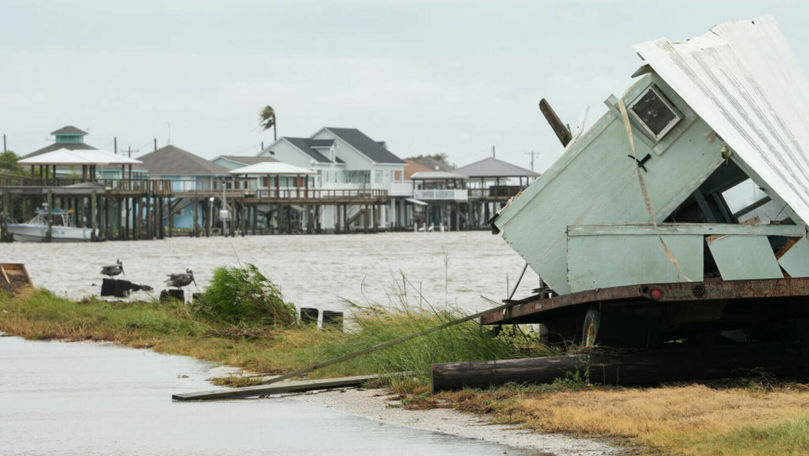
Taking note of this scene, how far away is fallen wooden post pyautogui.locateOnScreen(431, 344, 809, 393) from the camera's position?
11164 mm

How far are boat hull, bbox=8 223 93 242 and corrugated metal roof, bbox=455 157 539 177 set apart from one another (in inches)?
2137

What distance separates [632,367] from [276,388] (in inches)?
131

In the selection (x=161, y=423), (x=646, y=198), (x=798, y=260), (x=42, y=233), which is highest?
(x=646, y=198)

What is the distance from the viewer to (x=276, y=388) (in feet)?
41.0

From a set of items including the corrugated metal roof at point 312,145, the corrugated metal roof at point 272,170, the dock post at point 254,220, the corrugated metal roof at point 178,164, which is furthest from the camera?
the corrugated metal roof at point 312,145

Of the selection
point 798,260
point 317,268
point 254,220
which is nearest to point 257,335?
point 798,260

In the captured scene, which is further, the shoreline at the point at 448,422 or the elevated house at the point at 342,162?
the elevated house at the point at 342,162

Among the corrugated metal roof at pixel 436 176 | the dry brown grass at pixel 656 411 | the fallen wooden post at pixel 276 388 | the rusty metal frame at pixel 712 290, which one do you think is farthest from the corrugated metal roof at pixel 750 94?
the corrugated metal roof at pixel 436 176

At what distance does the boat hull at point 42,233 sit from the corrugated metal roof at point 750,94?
76321 mm

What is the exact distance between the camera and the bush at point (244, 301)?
18.4 m

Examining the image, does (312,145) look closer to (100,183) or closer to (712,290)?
(100,183)

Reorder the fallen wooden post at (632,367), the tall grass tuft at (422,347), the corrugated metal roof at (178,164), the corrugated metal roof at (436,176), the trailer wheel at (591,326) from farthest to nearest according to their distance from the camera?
the corrugated metal roof at (436,176), the corrugated metal roof at (178,164), the tall grass tuft at (422,347), the trailer wheel at (591,326), the fallen wooden post at (632,367)

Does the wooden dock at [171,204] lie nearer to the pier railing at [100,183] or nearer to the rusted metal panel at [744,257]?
the pier railing at [100,183]

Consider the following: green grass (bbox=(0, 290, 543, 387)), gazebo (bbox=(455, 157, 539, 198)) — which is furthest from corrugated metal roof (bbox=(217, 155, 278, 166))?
green grass (bbox=(0, 290, 543, 387))
